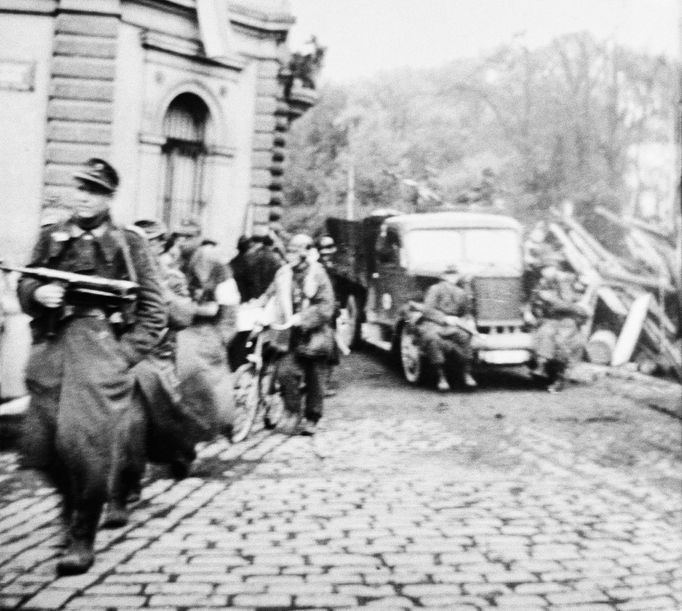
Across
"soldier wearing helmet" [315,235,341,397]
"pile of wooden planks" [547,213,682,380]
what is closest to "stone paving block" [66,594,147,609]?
"soldier wearing helmet" [315,235,341,397]

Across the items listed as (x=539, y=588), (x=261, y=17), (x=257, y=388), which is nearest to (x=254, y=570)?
(x=539, y=588)

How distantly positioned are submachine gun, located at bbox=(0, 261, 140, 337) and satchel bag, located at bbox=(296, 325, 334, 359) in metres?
3.32

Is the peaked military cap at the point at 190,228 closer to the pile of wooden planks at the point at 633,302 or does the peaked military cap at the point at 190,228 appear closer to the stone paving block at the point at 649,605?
the stone paving block at the point at 649,605

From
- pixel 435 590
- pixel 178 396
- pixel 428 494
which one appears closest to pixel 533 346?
pixel 428 494

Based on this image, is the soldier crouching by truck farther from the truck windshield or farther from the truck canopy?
the truck canopy

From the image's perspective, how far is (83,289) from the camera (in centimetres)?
371

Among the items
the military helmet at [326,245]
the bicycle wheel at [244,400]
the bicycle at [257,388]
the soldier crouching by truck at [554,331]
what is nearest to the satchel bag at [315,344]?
the bicycle at [257,388]

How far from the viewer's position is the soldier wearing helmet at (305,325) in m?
7.09

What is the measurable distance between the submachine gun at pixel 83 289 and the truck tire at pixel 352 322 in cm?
730

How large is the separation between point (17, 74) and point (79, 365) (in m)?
4.31

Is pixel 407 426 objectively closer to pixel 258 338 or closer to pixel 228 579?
pixel 258 338

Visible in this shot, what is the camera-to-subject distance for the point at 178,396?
201 inches

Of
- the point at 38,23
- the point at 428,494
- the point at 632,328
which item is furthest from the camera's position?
the point at 632,328

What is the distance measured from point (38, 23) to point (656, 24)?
541 cm
